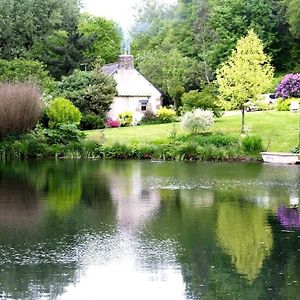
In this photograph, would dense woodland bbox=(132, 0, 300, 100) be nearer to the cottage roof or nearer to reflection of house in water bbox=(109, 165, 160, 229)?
the cottage roof

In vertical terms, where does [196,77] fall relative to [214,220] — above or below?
above

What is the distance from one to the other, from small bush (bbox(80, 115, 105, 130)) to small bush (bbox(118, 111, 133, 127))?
88.6 inches

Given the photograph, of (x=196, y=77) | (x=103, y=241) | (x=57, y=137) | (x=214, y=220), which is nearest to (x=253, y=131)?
(x=57, y=137)

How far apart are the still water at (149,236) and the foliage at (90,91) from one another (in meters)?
18.2

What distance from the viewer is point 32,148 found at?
124ft

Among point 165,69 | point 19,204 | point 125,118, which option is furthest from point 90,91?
point 19,204

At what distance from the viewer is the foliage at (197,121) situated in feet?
127

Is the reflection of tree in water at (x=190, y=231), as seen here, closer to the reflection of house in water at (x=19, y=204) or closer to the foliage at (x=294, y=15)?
the reflection of house in water at (x=19, y=204)

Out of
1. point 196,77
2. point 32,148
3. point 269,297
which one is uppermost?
point 196,77

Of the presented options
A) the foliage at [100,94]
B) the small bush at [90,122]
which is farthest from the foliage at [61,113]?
the foliage at [100,94]

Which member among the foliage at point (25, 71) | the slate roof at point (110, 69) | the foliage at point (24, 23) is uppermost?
the foliage at point (24, 23)

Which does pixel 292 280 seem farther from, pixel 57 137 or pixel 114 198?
pixel 57 137

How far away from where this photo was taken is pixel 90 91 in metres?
46.7

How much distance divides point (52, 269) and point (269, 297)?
13.4 ft
